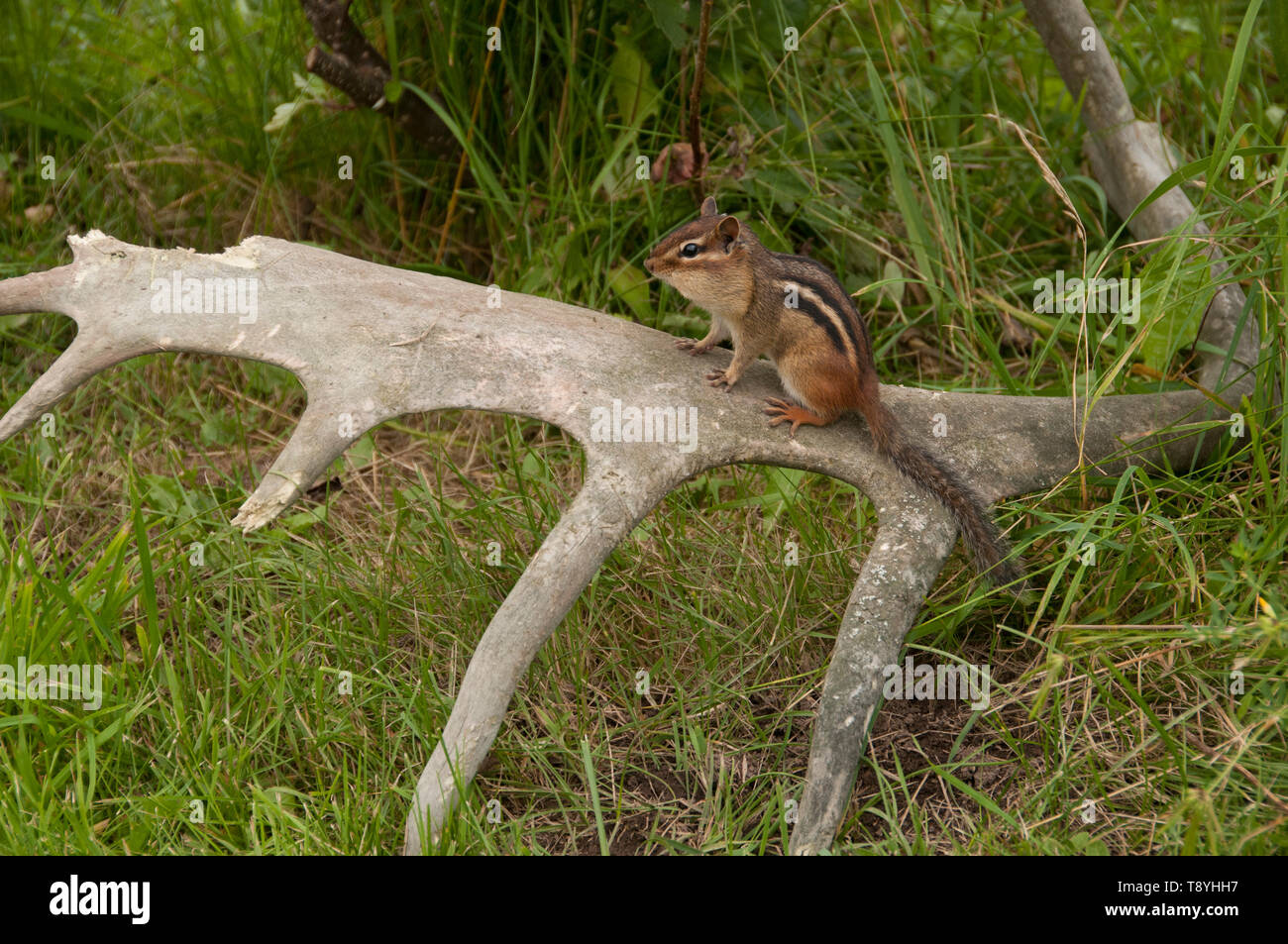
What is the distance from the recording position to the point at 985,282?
4.71 metres

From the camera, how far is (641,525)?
4.08 metres

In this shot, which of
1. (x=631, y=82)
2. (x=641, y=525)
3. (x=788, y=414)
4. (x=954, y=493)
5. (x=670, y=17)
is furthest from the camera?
(x=631, y=82)

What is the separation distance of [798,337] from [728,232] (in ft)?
1.34

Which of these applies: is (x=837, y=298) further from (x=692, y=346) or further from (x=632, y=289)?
(x=632, y=289)

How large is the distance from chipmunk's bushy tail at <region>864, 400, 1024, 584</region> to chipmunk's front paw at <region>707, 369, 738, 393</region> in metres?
0.42

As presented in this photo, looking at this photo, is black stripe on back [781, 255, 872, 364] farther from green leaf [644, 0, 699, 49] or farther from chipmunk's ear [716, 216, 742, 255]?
green leaf [644, 0, 699, 49]

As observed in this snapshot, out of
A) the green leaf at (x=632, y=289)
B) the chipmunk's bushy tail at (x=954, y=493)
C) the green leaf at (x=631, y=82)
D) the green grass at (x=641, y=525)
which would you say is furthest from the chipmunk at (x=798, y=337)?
the green leaf at (x=631, y=82)

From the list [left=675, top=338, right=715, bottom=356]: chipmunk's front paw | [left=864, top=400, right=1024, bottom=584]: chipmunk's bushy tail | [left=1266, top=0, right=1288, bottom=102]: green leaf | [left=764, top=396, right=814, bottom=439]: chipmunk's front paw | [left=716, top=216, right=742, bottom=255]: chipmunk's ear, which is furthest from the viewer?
[left=1266, top=0, right=1288, bottom=102]: green leaf

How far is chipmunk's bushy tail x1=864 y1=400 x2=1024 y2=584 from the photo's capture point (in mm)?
3301

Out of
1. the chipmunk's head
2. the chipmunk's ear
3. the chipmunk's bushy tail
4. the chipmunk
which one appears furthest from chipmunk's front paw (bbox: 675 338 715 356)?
the chipmunk's bushy tail

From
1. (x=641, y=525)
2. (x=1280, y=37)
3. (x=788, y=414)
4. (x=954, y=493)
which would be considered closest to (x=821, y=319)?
(x=788, y=414)

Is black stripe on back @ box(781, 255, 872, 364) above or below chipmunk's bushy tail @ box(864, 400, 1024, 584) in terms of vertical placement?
above

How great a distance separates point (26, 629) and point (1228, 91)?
3.89m

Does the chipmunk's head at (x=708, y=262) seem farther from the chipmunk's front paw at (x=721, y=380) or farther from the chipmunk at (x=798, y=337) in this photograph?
the chipmunk's front paw at (x=721, y=380)
